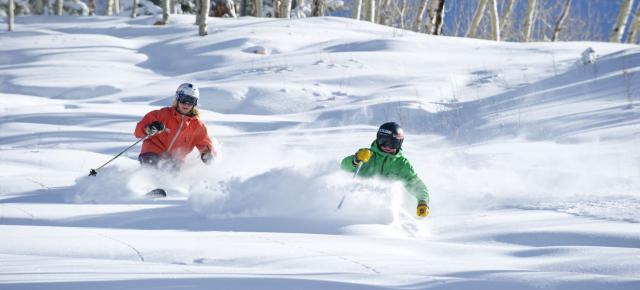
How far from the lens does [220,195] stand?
18.5 feet

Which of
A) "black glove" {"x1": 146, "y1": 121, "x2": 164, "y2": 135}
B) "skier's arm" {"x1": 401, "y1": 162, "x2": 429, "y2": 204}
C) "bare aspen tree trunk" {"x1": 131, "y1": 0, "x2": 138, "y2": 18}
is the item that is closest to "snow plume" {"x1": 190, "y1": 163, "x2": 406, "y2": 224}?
"skier's arm" {"x1": 401, "y1": 162, "x2": 429, "y2": 204}

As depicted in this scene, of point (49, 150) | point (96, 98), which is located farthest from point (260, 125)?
point (96, 98)

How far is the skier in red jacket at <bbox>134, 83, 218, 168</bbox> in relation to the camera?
7.43 meters

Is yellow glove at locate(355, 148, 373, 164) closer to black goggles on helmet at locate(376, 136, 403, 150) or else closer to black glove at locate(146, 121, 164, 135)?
black goggles on helmet at locate(376, 136, 403, 150)

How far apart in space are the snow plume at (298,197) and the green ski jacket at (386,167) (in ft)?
0.88

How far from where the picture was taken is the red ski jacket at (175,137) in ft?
24.8

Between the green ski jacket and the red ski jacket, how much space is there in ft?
6.76

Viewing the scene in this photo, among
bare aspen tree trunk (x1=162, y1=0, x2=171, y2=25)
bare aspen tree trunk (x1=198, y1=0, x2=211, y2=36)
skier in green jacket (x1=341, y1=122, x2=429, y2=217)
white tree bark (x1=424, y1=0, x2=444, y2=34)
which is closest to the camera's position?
skier in green jacket (x1=341, y1=122, x2=429, y2=217)

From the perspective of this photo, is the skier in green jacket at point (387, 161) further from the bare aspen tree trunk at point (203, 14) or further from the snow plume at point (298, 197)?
the bare aspen tree trunk at point (203, 14)

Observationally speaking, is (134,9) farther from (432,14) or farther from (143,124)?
(143,124)

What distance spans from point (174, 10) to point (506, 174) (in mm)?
28026

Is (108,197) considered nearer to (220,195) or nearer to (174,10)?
(220,195)

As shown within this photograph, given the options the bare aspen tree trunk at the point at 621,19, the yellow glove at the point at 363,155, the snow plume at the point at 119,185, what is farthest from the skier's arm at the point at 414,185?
the bare aspen tree trunk at the point at 621,19

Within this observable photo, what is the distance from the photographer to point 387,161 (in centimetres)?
642
